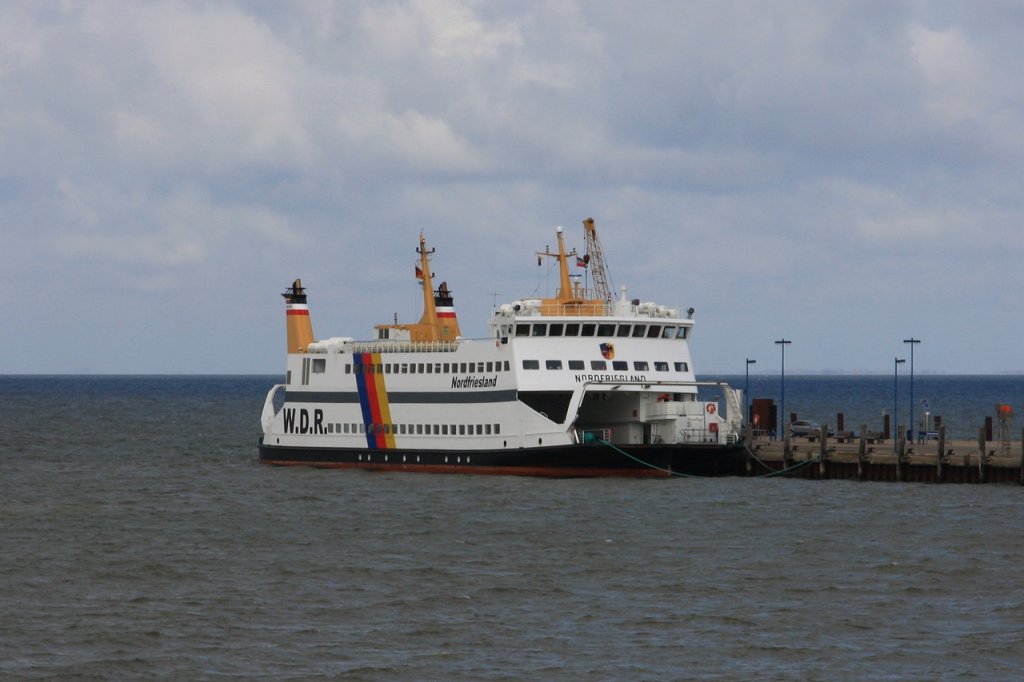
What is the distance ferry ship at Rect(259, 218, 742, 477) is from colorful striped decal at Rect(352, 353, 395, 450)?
58 mm

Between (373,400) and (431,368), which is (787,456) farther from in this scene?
(373,400)

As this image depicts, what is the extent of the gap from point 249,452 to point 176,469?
41.8ft

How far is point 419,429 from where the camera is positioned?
6178 cm

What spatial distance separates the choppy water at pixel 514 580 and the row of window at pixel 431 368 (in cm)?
415

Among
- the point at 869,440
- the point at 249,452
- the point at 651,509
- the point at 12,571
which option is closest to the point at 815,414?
the point at 249,452

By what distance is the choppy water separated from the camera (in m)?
28.7

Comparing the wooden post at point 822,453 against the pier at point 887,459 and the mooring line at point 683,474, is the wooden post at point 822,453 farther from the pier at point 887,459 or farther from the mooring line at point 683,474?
the mooring line at point 683,474

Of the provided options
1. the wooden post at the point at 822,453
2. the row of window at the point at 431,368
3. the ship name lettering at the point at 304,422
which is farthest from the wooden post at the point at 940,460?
the ship name lettering at the point at 304,422

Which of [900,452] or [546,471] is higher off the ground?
[900,452]

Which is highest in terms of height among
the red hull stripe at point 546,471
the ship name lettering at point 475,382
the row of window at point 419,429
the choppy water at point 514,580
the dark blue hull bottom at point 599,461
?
the ship name lettering at point 475,382

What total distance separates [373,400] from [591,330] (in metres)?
10.1

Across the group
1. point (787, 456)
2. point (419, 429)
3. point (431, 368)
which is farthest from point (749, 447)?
point (419, 429)

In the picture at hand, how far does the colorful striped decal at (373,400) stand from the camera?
207 feet

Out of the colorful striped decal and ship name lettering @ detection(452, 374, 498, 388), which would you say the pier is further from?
the colorful striped decal
